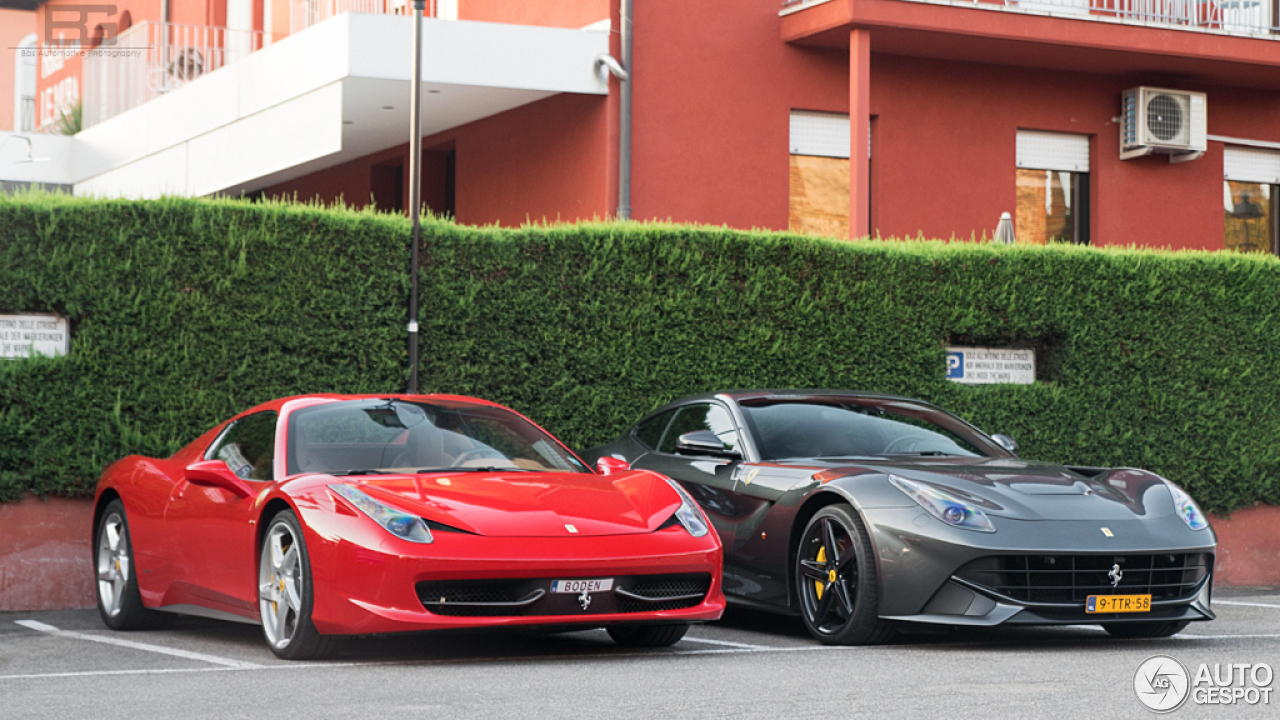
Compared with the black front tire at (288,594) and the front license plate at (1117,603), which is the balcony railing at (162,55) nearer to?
the black front tire at (288,594)

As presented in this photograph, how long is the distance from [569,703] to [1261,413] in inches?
379

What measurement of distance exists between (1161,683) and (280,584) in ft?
12.4

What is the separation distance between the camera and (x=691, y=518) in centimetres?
714

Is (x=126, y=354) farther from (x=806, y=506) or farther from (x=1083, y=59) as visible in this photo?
(x=1083, y=59)

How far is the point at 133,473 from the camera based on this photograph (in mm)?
8617

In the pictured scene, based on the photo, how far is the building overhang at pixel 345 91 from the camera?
15406mm

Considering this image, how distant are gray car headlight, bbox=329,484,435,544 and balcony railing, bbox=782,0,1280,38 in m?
13.4

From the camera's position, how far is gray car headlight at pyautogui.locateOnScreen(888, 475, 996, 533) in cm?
709

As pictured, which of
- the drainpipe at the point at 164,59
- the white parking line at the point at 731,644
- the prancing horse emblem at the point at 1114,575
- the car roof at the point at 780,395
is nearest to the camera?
the prancing horse emblem at the point at 1114,575

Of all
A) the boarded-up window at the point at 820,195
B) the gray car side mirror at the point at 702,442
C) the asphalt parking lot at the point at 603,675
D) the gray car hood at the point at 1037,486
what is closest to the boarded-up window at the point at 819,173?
the boarded-up window at the point at 820,195

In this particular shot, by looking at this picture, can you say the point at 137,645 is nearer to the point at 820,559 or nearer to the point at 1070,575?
the point at 820,559

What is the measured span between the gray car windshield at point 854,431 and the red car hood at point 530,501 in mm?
1413

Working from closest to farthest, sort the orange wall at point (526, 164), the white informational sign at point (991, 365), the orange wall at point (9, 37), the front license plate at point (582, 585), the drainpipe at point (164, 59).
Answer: the front license plate at point (582, 585), the white informational sign at point (991, 365), the orange wall at point (526, 164), the drainpipe at point (164, 59), the orange wall at point (9, 37)

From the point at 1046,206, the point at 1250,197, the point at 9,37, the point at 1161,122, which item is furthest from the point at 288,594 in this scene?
the point at 9,37
